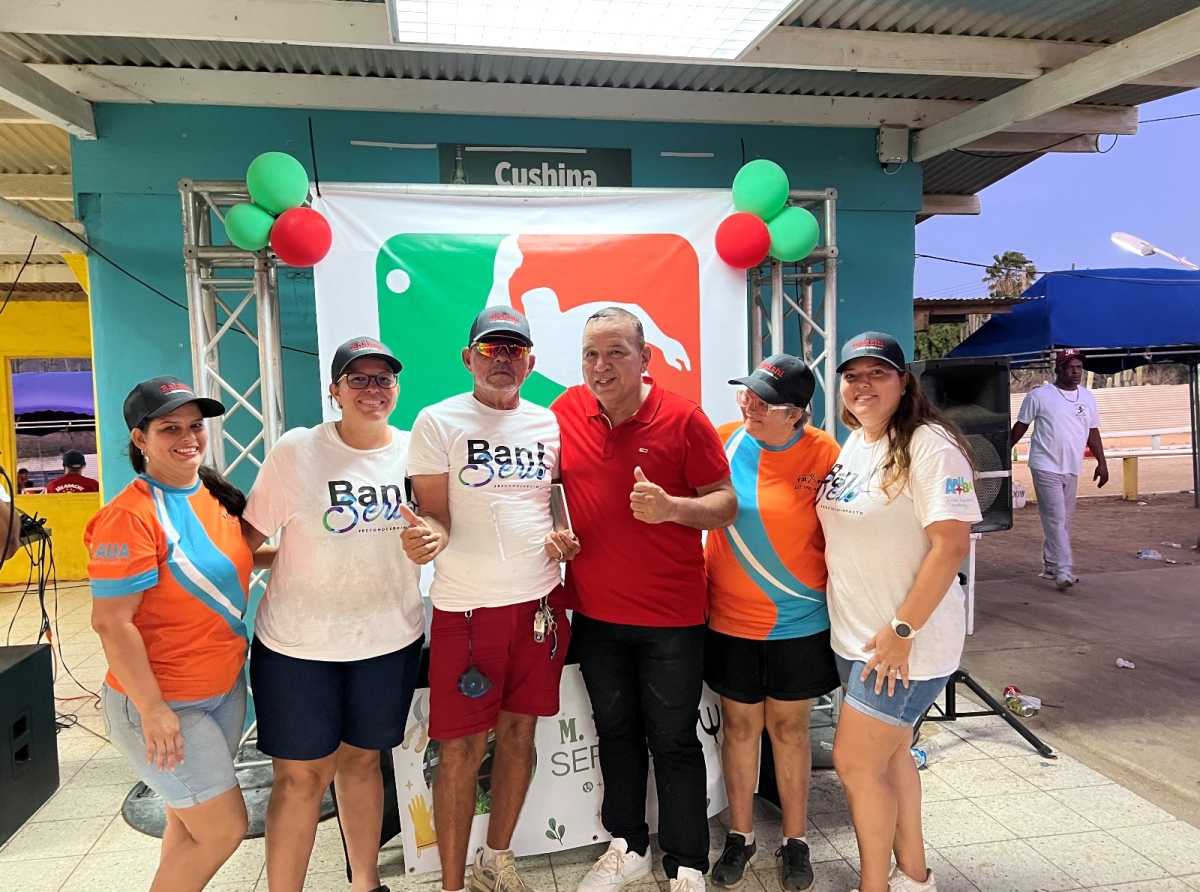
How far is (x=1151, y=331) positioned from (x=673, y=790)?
Result: 28.7ft

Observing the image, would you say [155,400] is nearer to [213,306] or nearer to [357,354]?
[357,354]

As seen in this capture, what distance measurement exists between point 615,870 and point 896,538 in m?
1.45

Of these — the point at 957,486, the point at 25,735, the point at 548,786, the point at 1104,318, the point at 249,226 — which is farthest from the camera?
the point at 1104,318

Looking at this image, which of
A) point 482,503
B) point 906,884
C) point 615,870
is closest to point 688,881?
point 615,870

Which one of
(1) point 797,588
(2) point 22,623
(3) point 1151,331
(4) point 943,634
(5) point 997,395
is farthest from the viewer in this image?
(3) point 1151,331

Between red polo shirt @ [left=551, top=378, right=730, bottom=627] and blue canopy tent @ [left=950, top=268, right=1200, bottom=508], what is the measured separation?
6826 mm

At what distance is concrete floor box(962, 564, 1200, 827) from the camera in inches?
132

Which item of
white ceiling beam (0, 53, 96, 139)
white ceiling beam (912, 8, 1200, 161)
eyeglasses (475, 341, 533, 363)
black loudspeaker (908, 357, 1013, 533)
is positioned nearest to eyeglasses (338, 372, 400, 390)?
eyeglasses (475, 341, 533, 363)

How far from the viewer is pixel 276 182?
3014 millimetres

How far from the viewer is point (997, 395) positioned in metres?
3.97

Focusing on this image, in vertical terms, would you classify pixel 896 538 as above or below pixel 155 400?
below

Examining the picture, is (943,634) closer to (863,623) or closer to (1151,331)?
(863,623)

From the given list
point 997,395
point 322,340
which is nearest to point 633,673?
point 322,340

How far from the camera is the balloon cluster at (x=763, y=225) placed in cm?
344
